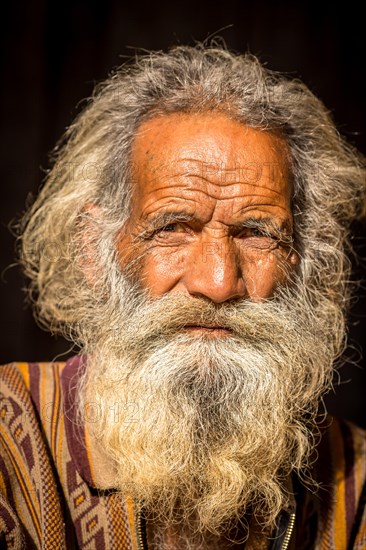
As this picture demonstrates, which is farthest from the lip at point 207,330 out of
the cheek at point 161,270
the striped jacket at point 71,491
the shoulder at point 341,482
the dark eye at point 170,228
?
the shoulder at point 341,482

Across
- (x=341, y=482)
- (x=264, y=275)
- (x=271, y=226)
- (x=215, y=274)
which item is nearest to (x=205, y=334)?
(x=215, y=274)

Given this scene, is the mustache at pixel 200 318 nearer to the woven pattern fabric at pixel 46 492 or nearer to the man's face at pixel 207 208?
the man's face at pixel 207 208

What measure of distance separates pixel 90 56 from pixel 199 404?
146cm

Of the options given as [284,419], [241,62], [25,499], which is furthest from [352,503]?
[241,62]

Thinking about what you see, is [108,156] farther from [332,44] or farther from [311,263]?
[332,44]

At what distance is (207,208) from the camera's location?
69.7 inches

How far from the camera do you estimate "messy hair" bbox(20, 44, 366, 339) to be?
196 centimetres

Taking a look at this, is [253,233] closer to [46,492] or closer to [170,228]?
[170,228]

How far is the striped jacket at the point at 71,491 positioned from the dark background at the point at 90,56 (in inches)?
20.7

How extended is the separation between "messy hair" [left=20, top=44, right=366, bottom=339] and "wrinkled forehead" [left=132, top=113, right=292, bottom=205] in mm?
43

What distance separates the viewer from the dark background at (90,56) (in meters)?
2.52

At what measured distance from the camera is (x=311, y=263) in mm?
2055

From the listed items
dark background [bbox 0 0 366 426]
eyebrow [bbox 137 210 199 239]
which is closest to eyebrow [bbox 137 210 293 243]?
eyebrow [bbox 137 210 199 239]

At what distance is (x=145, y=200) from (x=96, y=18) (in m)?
1.05
